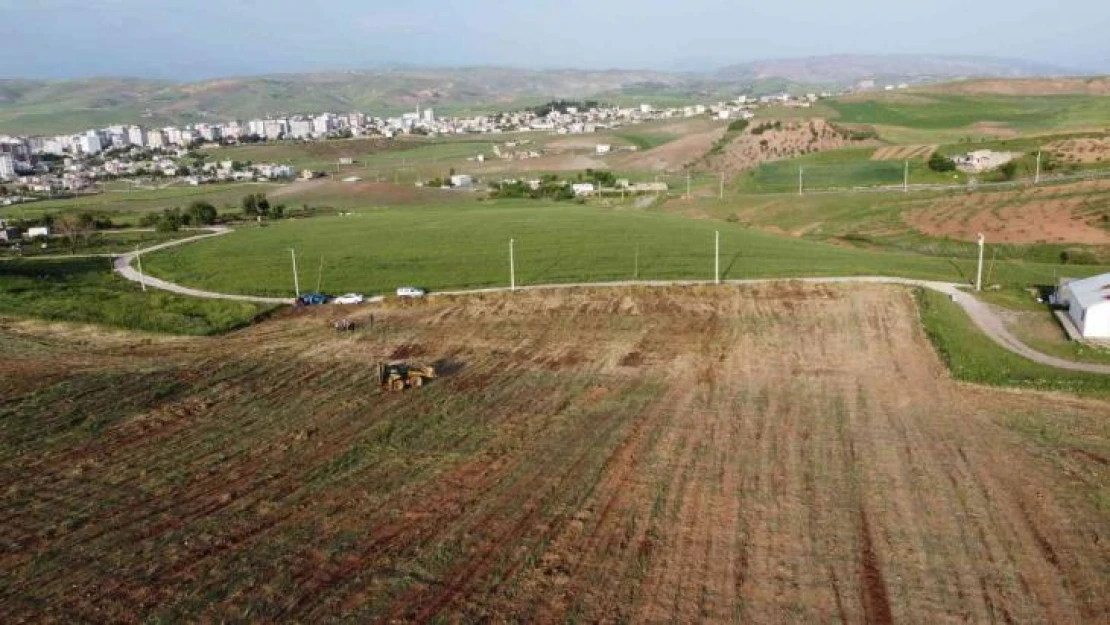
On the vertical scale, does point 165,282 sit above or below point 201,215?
below

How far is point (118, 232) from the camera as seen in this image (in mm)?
85125

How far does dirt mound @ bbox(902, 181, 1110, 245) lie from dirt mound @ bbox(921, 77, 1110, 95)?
100 metres

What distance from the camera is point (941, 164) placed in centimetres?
8450

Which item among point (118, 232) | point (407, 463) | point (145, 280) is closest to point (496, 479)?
point (407, 463)

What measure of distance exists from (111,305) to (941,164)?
76.5m

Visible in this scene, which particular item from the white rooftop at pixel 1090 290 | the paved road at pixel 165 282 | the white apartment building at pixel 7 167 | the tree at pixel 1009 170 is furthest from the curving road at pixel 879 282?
the white apartment building at pixel 7 167

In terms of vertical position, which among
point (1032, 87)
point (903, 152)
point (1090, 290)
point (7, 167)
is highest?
point (1032, 87)

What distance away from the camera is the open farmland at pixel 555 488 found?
15.8 m

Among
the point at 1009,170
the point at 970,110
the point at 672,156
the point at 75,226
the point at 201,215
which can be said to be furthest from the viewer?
the point at 970,110

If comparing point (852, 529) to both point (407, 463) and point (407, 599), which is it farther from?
point (407, 463)

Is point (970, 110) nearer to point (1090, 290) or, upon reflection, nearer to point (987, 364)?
point (1090, 290)

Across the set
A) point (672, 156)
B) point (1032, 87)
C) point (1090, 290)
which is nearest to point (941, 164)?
point (672, 156)

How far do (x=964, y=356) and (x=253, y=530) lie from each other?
25857mm

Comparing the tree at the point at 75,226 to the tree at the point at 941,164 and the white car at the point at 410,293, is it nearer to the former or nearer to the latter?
the white car at the point at 410,293
